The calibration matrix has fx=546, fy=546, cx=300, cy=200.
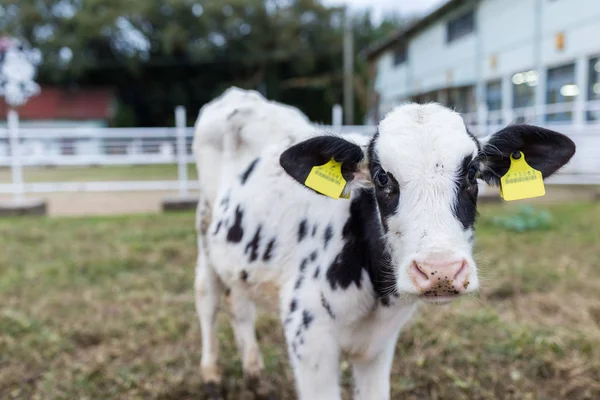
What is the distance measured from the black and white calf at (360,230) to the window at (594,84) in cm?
1013

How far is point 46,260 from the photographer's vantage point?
511 cm

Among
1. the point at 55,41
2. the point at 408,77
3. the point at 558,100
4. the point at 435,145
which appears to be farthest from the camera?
the point at 55,41

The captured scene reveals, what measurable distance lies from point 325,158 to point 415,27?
20.7 meters

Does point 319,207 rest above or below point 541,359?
above

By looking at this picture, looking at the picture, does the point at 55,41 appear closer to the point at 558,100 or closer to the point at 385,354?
the point at 558,100

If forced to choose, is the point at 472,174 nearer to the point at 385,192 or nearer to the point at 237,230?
the point at 385,192

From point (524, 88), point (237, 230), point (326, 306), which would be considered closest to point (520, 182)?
point (326, 306)

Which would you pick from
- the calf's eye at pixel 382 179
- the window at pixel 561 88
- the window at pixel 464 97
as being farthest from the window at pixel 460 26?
the calf's eye at pixel 382 179

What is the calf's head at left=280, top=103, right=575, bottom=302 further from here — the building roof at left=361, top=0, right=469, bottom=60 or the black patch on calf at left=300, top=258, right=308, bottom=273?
the building roof at left=361, top=0, right=469, bottom=60

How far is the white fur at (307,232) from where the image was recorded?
66.5 inches

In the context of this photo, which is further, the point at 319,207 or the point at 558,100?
the point at 558,100

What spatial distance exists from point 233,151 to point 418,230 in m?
1.53

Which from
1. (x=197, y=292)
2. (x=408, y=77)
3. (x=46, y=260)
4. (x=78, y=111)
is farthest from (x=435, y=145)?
(x=78, y=111)

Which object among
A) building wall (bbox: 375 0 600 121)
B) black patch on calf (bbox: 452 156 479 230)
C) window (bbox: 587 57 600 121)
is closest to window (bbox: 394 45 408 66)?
building wall (bbox: 375 0 600 121)
